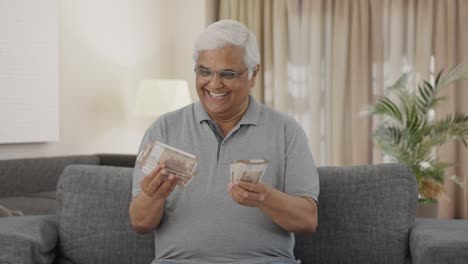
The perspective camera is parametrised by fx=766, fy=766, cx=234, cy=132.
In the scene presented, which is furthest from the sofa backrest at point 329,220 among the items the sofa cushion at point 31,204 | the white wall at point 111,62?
the white wall at point 111,62

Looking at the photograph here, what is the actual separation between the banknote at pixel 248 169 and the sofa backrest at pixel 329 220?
502 millimetres

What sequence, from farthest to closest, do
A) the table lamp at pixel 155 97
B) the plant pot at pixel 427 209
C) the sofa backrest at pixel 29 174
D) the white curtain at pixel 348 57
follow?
the white curtain at pixel 348 57 < the table lamp at pixel 155 97 < the plant pot at pixel 427 209 < the sofa backrest at pixel 29 174

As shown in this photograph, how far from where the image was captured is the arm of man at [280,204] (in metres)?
2.05

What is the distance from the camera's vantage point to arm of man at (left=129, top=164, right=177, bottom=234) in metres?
2.09

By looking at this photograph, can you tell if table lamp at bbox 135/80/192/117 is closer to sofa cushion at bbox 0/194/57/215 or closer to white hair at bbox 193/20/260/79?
sofa cushion at bbox 0/194/57/215

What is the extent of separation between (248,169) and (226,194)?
0.91 feet

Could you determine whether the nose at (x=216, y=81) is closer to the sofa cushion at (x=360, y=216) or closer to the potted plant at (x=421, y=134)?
the sofa cushion at (x=360, y=216)

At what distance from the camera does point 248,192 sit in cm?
205

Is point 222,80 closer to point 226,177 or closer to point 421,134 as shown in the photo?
point 226,177

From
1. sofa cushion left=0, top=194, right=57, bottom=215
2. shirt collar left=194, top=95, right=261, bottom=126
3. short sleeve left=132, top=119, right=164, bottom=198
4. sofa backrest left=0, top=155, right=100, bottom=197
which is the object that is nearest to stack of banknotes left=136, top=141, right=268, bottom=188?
short sleeve left=132, top=119, right=164, bottom=198

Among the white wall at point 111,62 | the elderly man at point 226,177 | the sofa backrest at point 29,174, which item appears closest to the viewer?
the elderly man at point 226,177

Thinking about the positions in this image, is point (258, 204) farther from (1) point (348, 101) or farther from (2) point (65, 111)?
(1) point (348, 101)

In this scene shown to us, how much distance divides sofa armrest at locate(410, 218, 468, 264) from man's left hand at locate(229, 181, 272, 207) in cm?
50

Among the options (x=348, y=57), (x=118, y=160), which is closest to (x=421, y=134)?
(x=348, y=57)
